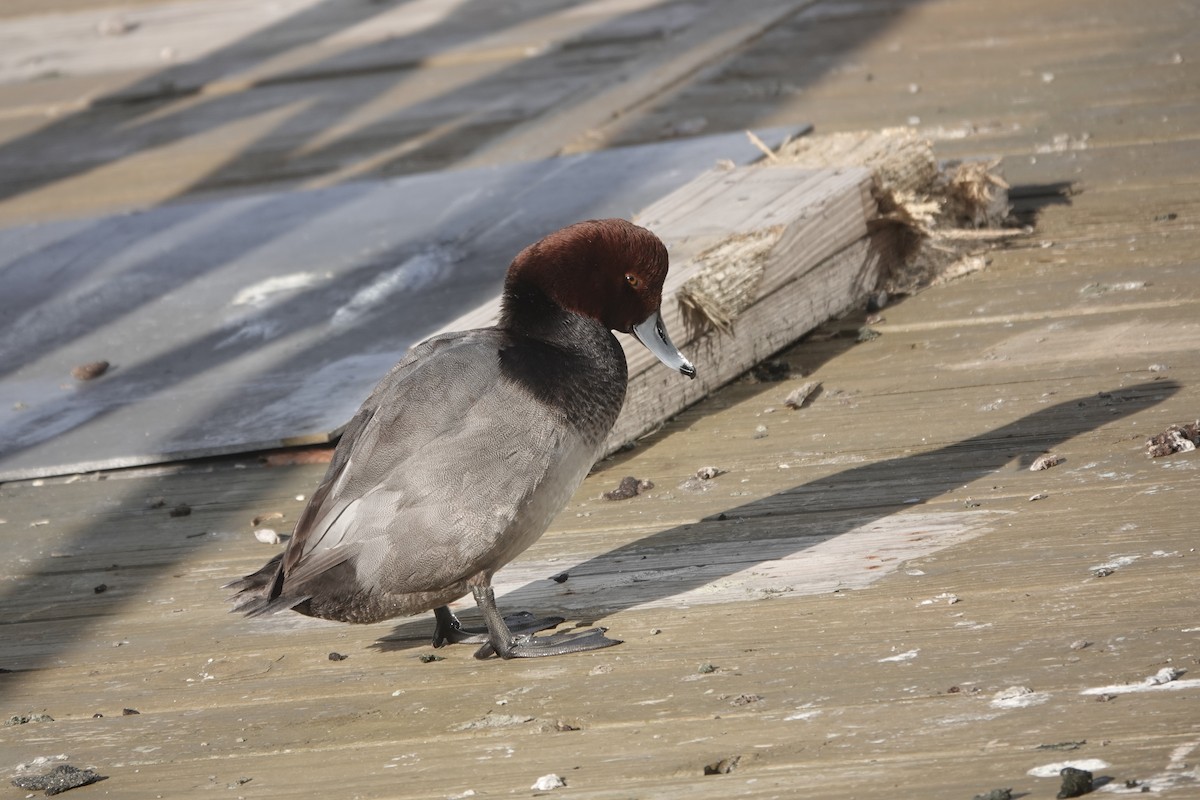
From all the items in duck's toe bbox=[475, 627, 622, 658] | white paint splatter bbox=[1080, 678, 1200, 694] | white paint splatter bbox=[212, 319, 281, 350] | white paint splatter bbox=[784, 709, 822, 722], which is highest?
white paint splatter bbox=[212, 319, 281, 350]

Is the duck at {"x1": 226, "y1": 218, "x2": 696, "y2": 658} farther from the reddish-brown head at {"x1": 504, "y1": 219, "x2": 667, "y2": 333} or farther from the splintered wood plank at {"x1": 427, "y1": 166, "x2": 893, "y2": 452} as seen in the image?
the splintered wood plank at {"x1": 427, "y1": 166, "x2": 893, "y2": 452}

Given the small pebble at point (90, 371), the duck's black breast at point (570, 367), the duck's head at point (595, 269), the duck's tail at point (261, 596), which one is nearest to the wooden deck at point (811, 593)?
the duck's tail at point (261, 596)

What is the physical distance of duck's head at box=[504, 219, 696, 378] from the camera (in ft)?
9.63

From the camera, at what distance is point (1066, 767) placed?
6.84 feet

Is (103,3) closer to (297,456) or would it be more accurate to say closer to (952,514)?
(297,456)

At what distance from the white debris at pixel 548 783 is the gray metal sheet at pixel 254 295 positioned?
184cm

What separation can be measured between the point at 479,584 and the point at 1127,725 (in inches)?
44.6

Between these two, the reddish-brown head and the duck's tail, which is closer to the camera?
the duck's tail

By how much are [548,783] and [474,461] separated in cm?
65

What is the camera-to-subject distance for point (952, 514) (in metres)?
3.22

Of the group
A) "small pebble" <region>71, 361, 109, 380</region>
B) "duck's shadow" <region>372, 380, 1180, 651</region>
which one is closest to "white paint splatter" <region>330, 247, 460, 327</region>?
"small pebble" <region>71, 361, 109, 380</region>

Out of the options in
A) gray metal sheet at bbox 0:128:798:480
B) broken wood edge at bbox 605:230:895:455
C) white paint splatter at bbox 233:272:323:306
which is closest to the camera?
broken wood edge at bbox 605:230:895:455

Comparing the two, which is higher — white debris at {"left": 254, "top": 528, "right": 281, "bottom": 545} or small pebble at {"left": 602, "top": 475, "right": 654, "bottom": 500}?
white debris at {"left": 254, "top": 528, "right": 281, "bottom": 545}

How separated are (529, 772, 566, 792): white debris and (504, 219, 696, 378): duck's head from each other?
931 mm
